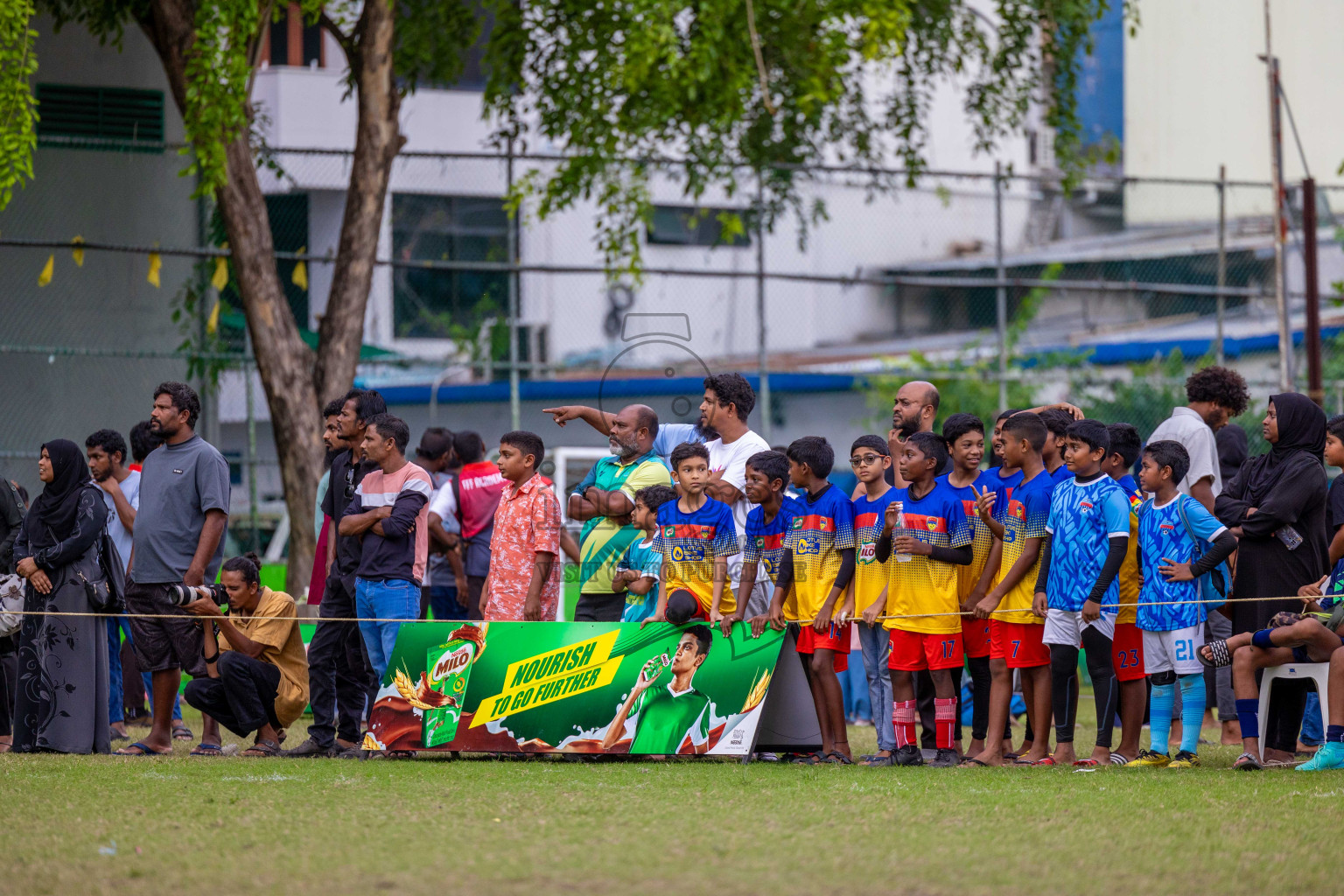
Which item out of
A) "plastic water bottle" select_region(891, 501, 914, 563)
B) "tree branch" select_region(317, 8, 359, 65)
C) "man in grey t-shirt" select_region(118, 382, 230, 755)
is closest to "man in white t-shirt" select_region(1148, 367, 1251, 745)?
"plastic water bottle" select_region(891, 501, 914, 563)

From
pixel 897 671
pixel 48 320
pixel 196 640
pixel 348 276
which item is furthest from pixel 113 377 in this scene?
pixel 897 671

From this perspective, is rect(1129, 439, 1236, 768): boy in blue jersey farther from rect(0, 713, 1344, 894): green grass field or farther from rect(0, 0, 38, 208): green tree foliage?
rect(0, 0, 38, 208): green tree foliage

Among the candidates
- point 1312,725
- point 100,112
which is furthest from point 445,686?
point 100,112

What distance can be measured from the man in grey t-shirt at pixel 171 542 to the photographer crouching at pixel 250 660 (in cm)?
16

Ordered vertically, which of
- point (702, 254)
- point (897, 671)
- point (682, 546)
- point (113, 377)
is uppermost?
point (702, 254)

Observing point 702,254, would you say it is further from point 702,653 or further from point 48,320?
point 702,653

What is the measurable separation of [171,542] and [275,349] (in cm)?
481

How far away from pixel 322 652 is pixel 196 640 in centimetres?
79

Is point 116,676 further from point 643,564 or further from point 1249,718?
point 1249,718

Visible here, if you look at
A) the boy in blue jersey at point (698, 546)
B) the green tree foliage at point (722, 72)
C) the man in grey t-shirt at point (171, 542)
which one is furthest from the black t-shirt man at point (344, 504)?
the green tree foliage at point (722, 72)

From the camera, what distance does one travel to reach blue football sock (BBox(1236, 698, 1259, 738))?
7867 mm

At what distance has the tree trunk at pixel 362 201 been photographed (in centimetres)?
1382

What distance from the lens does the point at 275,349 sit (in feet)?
44.6

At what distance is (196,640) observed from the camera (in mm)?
9078
